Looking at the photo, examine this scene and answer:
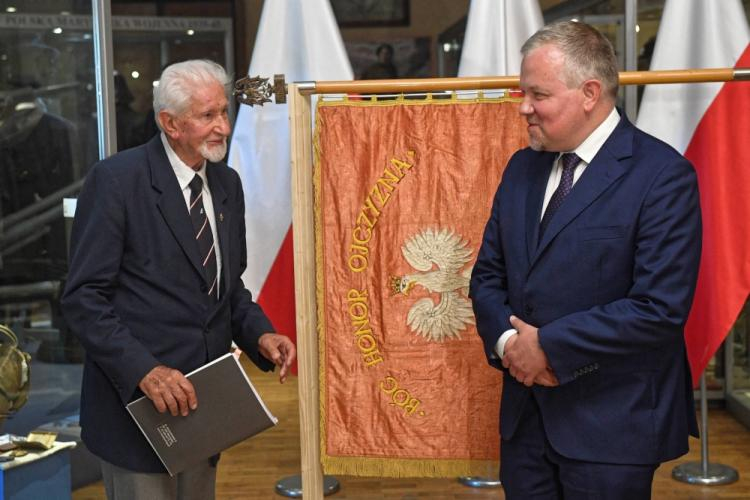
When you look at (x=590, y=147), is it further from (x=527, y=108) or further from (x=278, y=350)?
(x=278, y=350)

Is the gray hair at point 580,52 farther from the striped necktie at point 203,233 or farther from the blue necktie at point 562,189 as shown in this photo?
the striped necktie at point 203,233

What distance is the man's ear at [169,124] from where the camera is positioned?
2.34 meters

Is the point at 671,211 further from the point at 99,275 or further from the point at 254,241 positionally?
the point at 254,241

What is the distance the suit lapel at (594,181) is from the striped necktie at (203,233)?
75 centimetres

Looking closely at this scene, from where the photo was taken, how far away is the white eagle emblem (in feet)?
10.2

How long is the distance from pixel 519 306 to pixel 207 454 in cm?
80

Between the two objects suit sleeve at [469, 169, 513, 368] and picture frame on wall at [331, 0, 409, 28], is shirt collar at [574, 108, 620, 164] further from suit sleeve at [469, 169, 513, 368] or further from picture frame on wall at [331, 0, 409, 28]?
picture frame on wall at [331, 0, 409, 28]

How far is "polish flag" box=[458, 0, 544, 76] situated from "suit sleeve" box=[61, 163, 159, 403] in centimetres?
166

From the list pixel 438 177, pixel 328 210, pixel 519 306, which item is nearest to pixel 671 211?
pixel 519 306

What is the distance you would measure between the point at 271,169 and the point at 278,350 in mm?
1442

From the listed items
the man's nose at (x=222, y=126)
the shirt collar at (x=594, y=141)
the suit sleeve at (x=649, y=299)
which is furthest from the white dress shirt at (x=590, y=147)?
the man's nose at (x=222, y=126)

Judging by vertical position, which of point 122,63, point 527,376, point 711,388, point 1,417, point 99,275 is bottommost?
point 711,388

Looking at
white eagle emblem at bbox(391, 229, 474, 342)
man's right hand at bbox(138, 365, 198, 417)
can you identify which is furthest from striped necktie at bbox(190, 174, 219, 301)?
white eagle emblem at bbox(391, 229, 474, 342)

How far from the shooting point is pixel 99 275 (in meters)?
2.24
